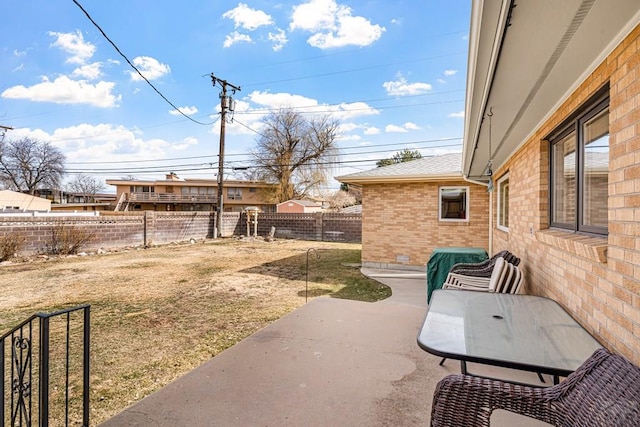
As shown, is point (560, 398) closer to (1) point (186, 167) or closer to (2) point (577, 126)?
(2) point (577, 126)

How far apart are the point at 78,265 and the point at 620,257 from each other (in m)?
12.3

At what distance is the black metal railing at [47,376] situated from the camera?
187 cm

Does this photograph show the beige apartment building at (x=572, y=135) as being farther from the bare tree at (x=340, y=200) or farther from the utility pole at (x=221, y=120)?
the bare tree at (x=340, y=200)

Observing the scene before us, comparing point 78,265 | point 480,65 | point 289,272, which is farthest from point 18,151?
point 480,65

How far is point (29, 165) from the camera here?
125 feet

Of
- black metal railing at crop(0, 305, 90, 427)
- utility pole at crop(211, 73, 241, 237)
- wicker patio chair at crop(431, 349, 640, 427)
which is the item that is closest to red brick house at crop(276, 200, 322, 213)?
utility pole at crop(211, 73, 241, 237)

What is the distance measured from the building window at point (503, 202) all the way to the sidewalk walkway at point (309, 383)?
3477 mm

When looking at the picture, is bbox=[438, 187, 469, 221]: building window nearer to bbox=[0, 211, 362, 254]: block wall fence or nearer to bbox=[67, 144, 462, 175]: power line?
bbox=[0, 211, 362, 254]: block wall fence

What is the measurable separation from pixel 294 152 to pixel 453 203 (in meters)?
23.9

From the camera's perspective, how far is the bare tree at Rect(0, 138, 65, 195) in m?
36.3

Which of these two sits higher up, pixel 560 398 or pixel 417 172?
pixel 417 172

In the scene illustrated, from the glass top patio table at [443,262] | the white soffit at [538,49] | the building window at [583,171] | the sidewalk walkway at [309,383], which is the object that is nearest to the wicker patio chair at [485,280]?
the building window at [583,171]

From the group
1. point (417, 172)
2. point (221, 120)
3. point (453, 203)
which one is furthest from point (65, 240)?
point (453, 203)

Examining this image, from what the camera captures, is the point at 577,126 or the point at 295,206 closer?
the point at 577,126
